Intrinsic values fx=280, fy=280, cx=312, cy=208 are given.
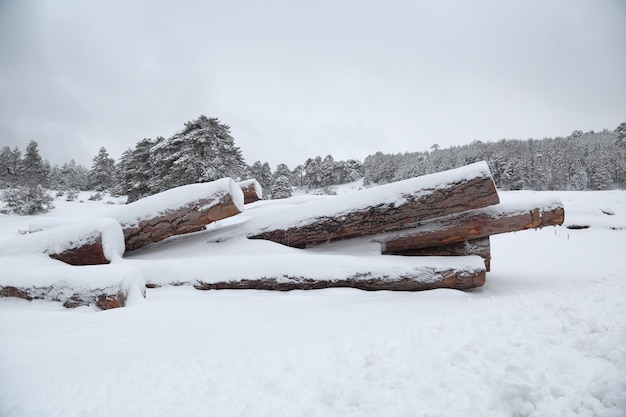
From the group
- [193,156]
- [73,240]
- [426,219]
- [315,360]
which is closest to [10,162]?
[193,156]

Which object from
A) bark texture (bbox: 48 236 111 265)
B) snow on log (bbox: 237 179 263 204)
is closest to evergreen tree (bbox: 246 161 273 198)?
snow on log (bbox: 237 179 263 204)

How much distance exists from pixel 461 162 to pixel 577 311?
4699 centimetres

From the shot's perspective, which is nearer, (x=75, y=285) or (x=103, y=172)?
(x=75, y=285)

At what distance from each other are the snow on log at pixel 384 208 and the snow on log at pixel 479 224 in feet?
0.97

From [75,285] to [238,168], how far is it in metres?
15.4

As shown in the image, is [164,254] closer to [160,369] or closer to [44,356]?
[44,356]

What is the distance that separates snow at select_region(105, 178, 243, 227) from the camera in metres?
5.69

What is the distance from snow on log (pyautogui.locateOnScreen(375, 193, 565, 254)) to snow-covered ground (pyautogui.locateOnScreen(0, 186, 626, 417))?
2052 mm

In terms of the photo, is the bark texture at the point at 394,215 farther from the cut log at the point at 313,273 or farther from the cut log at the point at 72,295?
the cut log at the point at 72,295

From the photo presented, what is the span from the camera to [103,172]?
1288 inches

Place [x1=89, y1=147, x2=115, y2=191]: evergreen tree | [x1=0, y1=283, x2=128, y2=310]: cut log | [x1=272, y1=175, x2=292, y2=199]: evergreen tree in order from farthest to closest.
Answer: [x1=272, y1=175, x2=292, y2=199]: evergreen tree → [x1=89, y1=147, x2=115, y2=191]: evergreen tree → [x1=0, y1=283, x2=128, y2=310]: cut log

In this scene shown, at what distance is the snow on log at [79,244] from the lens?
17.1ft

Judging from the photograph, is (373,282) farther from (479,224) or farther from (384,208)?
(479,224)

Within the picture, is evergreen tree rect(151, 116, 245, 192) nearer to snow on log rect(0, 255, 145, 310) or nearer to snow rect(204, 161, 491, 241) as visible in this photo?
snow rect(204, 161, 491, 241)
